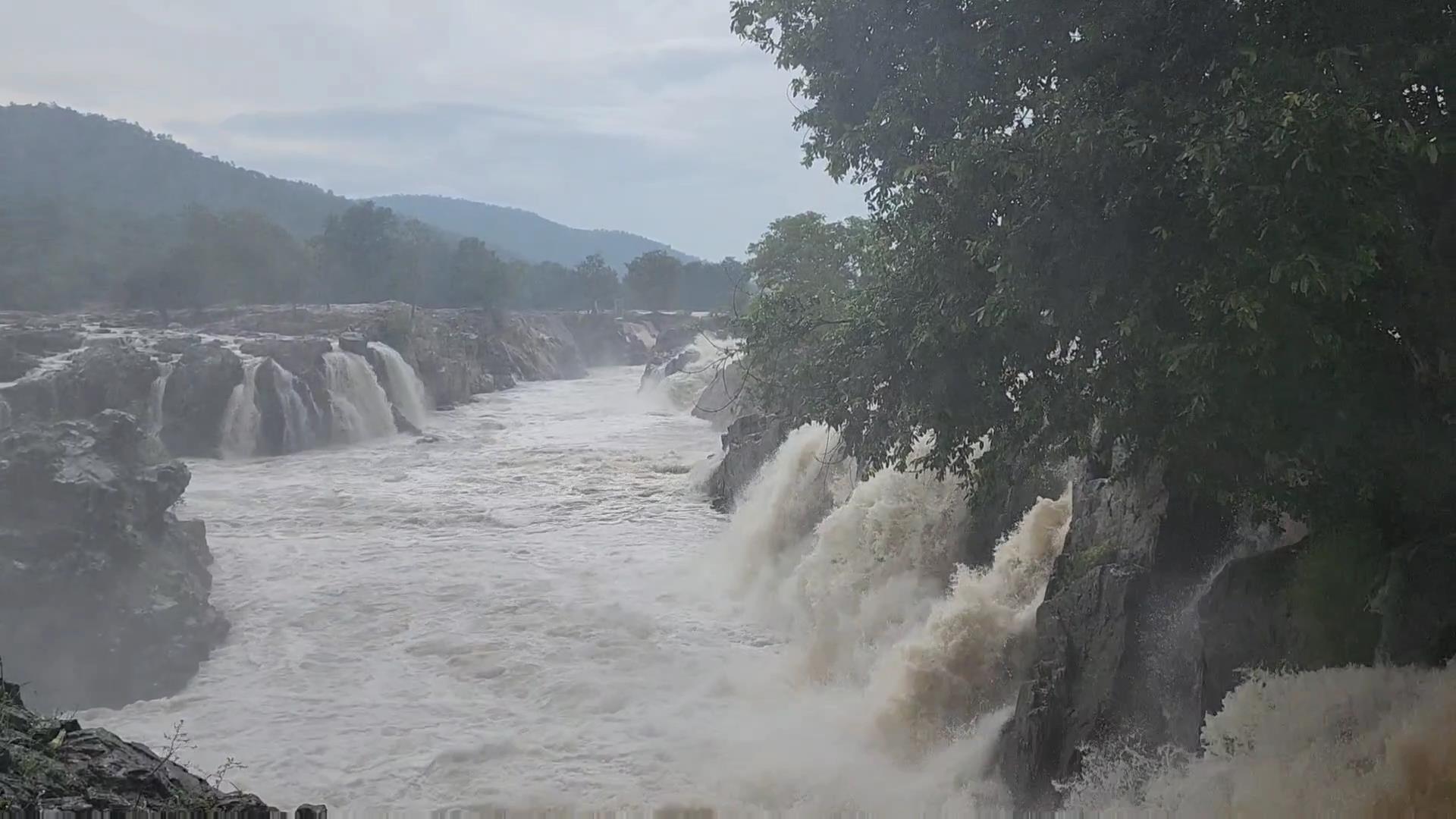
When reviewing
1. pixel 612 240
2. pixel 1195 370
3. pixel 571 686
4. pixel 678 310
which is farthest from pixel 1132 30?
pixel 612 240

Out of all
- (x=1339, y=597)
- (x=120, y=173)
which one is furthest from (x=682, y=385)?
(x=120, y=173)

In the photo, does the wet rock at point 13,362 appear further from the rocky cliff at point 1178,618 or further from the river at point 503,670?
the rocky cliff at point 1178,618

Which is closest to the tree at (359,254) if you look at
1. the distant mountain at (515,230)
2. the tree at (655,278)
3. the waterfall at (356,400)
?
the tree at (655,278)

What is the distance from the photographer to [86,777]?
514cm

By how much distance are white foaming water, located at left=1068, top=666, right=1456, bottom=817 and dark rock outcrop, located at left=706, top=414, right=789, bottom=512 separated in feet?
39.0

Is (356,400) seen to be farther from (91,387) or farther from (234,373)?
(91,387)

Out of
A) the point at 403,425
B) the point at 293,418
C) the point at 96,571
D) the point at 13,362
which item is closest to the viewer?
the point at 96,571

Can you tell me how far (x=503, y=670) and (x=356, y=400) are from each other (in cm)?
2084

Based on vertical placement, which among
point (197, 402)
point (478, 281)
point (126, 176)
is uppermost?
point (126, 176)

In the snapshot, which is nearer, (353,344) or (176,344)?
(176,344)

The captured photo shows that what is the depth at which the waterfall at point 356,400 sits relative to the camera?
92.9 ft

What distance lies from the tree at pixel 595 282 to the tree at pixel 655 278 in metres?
2.59

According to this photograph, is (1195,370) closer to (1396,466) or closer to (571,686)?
(1396,466)

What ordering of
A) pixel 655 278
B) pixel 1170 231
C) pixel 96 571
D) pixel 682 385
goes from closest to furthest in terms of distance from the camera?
pixel 1170 231 < pixel 96 571 < pixel 682 385 < pixel 655 278
